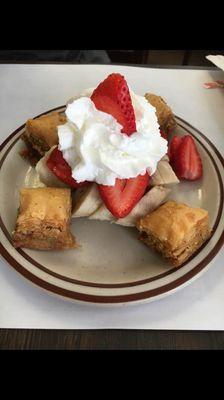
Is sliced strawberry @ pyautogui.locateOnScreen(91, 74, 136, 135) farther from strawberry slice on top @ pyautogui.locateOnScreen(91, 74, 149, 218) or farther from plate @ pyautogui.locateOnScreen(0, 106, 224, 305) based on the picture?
plate @ pyautogui.locateOnScreen(0, 106, 224, 305)

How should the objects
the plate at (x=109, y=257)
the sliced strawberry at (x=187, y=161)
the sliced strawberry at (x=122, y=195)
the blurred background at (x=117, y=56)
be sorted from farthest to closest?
the blurred background at (x=117, y=56) → the sliced strawberry at (x=187, y=161) → the sliced strawberry at (x=122, y=195) → the plate at (x=109, y=257)

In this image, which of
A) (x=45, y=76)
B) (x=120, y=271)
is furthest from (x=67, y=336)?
(x=45, y=76)

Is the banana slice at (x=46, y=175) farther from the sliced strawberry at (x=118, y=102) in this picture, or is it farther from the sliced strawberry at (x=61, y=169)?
the sliced strawberry at (x=118, y=102)

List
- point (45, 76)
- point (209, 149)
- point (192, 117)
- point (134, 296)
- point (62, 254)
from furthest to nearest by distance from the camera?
point (45, 76)
point (192, 117)
point (209, 149)
point (62, 254)
point (134, 296)

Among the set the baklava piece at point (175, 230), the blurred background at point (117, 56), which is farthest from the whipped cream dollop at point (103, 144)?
the blurred background at point (117, 56)

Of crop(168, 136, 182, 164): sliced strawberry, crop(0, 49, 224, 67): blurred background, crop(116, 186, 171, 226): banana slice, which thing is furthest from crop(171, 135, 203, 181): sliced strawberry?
crop(0, 49, 224, 67): blurred background
